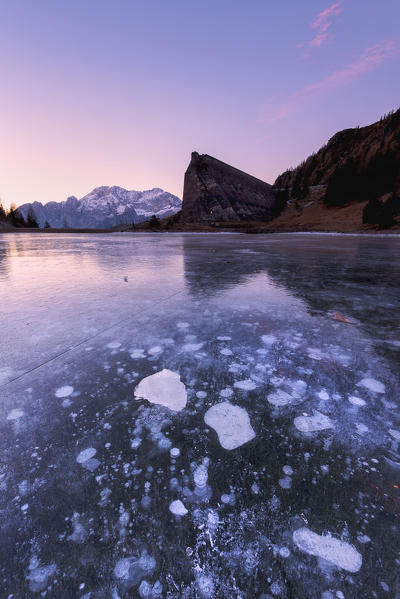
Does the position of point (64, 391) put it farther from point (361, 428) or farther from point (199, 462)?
point (361, 428)

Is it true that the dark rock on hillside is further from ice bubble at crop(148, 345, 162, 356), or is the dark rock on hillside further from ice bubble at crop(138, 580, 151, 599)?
ice bubble at crop(138, 580, 151, 599)

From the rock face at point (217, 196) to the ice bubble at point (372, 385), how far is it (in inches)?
2523

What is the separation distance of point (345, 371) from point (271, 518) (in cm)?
127

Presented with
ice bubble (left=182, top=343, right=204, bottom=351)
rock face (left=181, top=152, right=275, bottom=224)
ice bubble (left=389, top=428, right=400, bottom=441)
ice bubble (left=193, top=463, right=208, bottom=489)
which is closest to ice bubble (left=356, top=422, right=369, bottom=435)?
ice bubble (left=389, top=428, right=400, bottom=441)

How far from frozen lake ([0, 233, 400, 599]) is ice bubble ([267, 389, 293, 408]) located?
0.03 ft

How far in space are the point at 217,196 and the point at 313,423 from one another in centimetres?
7006

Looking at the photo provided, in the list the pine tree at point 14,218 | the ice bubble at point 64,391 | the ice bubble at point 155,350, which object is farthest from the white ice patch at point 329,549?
the pine tree at point 14,218

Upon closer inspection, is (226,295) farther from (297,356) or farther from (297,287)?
(297,356)

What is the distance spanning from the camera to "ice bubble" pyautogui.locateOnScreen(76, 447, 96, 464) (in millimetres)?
1173

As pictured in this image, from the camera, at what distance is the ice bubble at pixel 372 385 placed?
5.45ft

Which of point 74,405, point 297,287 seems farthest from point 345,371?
point 297,287

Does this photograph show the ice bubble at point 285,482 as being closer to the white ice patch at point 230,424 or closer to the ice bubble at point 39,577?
the white ice patch at point 230,424

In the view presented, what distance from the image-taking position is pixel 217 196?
65812 millimetres

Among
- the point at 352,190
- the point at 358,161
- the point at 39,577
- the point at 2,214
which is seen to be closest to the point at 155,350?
the point at 39,577
